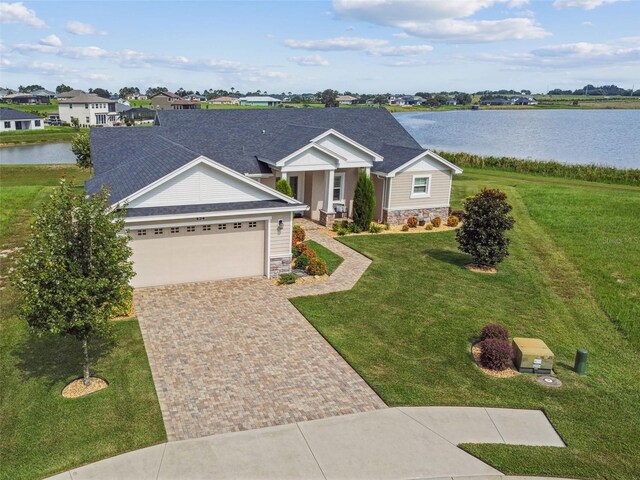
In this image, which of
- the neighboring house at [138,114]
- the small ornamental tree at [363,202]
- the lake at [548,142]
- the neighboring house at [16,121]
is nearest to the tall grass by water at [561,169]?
the lake at [548,142]

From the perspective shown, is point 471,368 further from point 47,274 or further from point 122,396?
point 47,274

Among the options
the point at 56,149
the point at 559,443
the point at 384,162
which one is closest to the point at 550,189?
the point at 384,162

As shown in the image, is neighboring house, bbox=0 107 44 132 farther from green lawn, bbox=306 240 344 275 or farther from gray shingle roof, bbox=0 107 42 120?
green lawn, bbox=306 240 344 275

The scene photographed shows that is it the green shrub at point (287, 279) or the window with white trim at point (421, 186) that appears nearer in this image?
the green shrub at point (287, 279)

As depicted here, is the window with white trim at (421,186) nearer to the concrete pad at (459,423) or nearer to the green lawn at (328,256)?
the green lawn at (328,256)

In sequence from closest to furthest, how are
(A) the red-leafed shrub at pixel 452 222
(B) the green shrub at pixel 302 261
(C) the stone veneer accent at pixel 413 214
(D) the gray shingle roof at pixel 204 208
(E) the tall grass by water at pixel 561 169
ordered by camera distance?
(D) the gray shingle roof at pixel 204 208 < (B) the green shrub at pixel 302 261 < (C) the stone veneer accent at pixel 413 214 < (A) the red-leafed shrub at pixel 452 222 < (E) the tall grass by water at pixel 561 169

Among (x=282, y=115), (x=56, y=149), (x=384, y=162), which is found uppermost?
(x=282, y=115)
